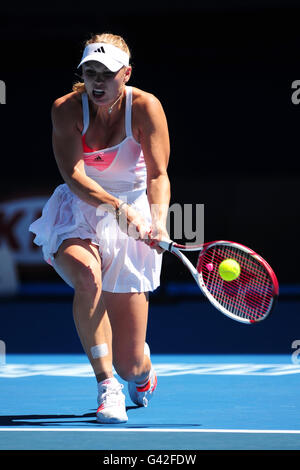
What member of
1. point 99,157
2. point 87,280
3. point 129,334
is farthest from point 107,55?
point 129,334

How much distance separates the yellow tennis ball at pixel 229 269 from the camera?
176 inches

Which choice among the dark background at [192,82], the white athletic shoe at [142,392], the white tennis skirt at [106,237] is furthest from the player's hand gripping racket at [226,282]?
the dark background at [192,82]

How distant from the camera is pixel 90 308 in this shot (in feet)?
14.7

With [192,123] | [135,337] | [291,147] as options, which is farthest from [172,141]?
[135,337]

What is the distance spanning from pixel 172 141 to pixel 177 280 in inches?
104

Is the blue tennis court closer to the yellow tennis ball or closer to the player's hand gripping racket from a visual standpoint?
the player's hand gripping racket

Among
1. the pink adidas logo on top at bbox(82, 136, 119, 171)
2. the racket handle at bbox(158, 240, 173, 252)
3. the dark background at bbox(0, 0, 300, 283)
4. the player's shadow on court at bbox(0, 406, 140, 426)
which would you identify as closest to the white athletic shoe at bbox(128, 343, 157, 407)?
the player's shadow on court at bbox(0, 406, 140, 426)

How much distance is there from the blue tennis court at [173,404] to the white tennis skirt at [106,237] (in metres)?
0.65

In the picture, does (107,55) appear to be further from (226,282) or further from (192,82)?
(192,82)

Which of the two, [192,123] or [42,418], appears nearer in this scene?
[42,418]

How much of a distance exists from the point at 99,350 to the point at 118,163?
910 millimetres

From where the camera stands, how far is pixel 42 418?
4504 mm

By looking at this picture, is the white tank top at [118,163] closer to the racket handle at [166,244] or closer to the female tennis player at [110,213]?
the female tennis player at [110,213]
